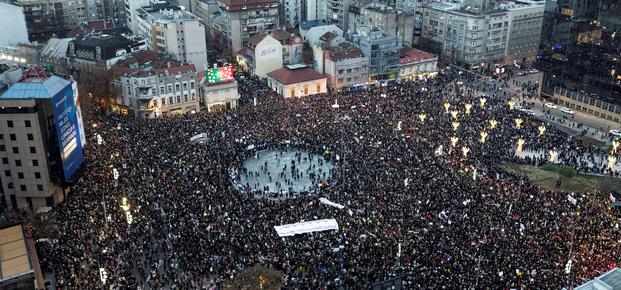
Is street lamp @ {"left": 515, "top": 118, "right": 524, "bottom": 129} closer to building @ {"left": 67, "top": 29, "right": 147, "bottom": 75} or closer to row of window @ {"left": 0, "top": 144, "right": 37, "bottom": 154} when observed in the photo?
row of window @ {"left": 0, "top": 144, "right": 37, "bottom": 154}

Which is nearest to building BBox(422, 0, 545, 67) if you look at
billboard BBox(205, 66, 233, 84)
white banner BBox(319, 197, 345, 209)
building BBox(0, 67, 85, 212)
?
billboard BBox(205, 66, 233, 84)

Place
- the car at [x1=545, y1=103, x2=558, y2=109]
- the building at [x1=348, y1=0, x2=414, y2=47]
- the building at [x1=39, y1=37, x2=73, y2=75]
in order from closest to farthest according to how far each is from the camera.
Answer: the car at [x1=545, y1=103, x2=558, y2=109], the building at [x1=39, y1=37, x2=73, y2=75], the building at [x1=348, y1=0, x2=414, y2=47]

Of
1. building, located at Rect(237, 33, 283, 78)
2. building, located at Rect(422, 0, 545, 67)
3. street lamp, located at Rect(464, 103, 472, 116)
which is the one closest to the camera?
street lamp, located at Rect(464, 103, 472, 116)

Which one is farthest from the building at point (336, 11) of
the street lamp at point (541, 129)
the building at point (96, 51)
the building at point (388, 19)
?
the street lamp at point (541, 129)

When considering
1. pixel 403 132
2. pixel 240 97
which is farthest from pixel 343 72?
pixel 403 132

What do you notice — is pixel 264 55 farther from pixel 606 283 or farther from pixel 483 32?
pixel 606 283

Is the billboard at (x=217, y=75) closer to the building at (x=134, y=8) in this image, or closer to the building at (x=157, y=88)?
the building at (x=157, y=88)
